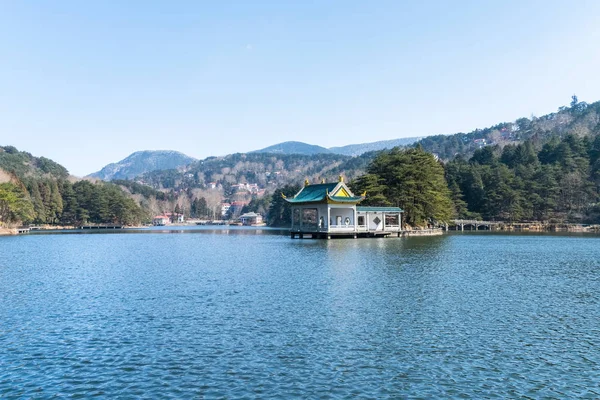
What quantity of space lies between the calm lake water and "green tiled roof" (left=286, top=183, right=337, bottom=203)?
30777 mm

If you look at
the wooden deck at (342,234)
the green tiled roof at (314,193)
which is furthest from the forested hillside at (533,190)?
the green tiled roof at (314,193)

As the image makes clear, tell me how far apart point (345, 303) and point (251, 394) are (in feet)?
29.8

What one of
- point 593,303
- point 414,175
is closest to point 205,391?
point 593,303

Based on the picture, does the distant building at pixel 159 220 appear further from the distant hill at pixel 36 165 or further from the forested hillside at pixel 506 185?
the forested hillside at pixel 506 185

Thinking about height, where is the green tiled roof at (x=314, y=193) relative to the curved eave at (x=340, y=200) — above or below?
above

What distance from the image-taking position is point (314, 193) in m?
59.6

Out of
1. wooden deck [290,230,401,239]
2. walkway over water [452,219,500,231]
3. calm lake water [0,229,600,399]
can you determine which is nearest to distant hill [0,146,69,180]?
wooden deck [290,230,401,239]

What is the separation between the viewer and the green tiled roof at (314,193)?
57.3 meters

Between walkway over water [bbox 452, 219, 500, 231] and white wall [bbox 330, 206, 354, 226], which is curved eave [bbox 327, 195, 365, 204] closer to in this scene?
white wall [bbox 330, 206, 354, 226]

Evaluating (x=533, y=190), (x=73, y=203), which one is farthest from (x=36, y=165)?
(x=533, y=190)

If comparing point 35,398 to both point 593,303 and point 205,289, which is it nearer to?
point 205,289

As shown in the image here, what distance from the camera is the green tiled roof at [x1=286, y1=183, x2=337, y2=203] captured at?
188 ft

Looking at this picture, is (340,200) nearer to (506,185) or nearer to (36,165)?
(506,185)

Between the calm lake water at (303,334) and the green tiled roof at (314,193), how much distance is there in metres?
30.8
